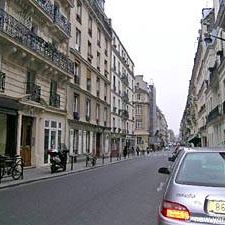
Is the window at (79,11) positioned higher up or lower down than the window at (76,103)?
higher up

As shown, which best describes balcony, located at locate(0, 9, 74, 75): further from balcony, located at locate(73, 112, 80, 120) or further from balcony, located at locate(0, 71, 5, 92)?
balcony, located at locate(73, 112, 80, 120)

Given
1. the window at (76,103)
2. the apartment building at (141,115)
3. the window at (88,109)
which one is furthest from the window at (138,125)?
the window at (76,103)

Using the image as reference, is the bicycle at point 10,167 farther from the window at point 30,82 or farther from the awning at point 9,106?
the window at point 30,82

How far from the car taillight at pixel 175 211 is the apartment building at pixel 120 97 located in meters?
47.8

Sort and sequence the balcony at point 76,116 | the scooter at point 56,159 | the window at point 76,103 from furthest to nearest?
the window at point 76,103 → the balcony at point 76,116 → the scooter at point 56,159

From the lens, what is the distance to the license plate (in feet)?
14.3

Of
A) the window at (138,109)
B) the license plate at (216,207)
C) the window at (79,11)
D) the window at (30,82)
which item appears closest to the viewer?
the license plate at (216,207)

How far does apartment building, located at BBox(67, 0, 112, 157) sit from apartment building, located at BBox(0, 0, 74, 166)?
2713 millimetres

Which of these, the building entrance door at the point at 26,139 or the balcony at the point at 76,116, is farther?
the balcony at the point at 76,116

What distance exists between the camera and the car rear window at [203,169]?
4.76m

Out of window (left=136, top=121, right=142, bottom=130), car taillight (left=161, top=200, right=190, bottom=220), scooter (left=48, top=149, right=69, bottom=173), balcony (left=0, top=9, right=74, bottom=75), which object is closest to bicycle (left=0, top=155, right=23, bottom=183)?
scooter (left=48, top=149, right=69, bottom=173)

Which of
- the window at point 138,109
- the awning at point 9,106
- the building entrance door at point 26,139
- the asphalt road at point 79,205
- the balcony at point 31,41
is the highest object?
the window at point 138,109

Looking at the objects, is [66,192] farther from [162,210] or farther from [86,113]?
[86,113]

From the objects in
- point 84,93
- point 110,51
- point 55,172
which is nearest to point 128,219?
point 55,172
